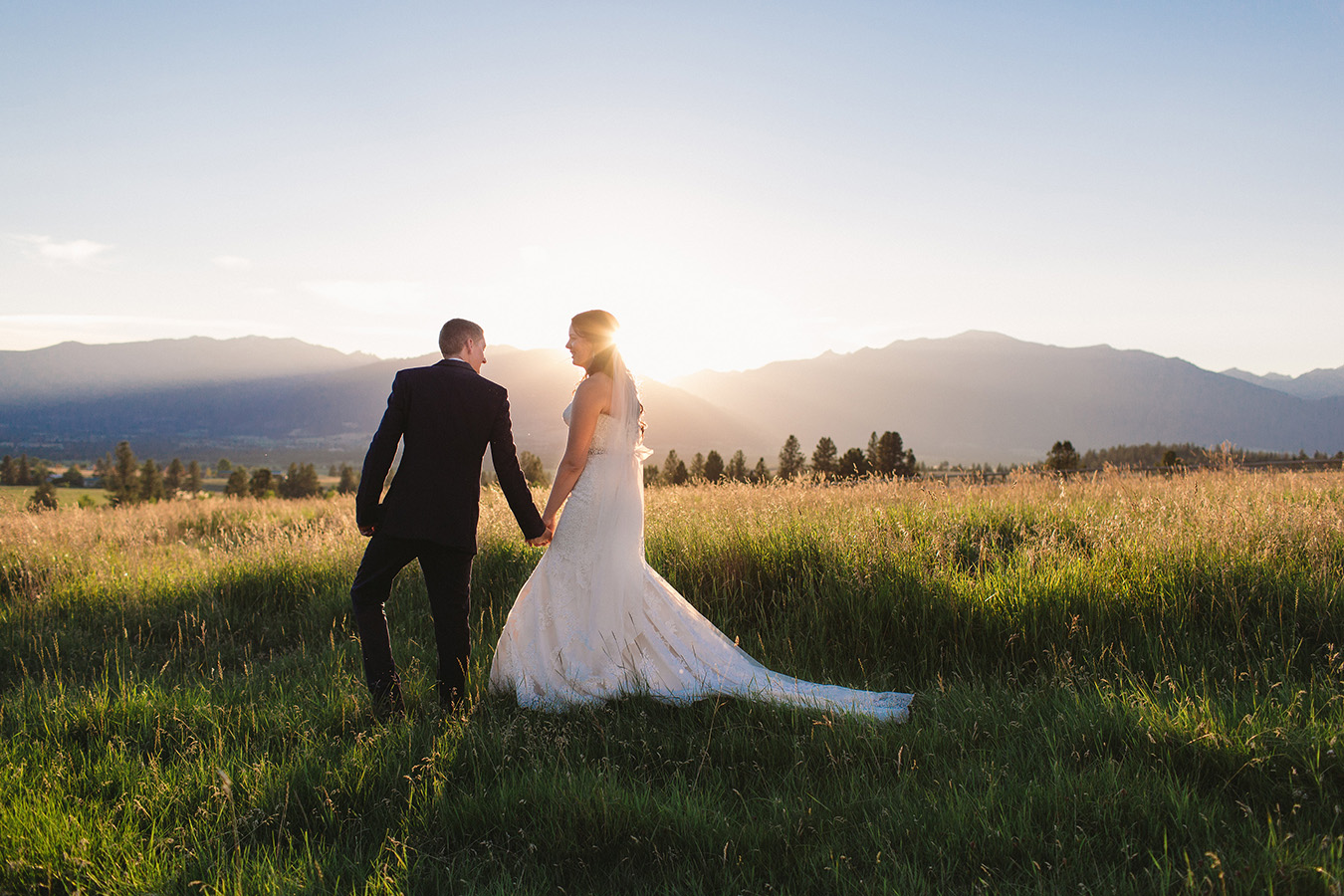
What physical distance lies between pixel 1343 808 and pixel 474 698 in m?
4.62

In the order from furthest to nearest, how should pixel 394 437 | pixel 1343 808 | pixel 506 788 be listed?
pixel 394 437 < pixel 506 788 < pixel 1343 808

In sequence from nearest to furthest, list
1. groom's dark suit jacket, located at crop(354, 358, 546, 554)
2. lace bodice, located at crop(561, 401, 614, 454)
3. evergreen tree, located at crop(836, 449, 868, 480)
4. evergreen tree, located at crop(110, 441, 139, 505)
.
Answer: groom's dark suit jacket, located at crop(354, 358, 546, 554) < lace bodice, located at crop(561, 401, 614, 454) < evergreen tree, located at crop(836, 449, 868, 480) < evergreen tree, located at crop(110, 441, 139, 505)

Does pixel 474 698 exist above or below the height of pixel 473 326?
below

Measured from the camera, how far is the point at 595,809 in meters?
3.21

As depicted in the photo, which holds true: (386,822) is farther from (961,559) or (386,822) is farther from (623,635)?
(961,559)

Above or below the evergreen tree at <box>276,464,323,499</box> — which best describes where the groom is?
above

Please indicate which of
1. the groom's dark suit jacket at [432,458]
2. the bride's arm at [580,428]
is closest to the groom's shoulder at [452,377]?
the groom's dark suit jacket at [432,458]

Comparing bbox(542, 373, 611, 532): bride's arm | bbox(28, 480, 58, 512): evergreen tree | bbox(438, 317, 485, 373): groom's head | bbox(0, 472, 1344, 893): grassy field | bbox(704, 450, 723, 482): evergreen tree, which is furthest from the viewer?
bbox(704, 450, 723, 482): evergreen tree

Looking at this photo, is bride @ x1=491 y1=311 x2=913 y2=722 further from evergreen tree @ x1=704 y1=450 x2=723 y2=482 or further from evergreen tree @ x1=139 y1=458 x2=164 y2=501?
evergreen tree @ x1=139 y1=458 x2=164 y2=501

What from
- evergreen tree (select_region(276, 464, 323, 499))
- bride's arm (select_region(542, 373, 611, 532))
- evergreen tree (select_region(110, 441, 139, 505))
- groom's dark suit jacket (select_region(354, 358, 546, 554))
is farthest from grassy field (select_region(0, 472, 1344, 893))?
evergreen tree (select_region(110, 441, 139, 505))

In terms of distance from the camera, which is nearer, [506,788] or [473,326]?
[506,788]

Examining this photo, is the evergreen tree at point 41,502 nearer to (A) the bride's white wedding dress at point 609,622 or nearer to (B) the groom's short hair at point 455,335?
(B) the groom's short hair at point 455,335

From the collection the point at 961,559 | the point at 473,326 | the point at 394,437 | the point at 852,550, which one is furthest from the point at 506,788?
the point at 961,559

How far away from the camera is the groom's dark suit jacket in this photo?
4.84 metres
